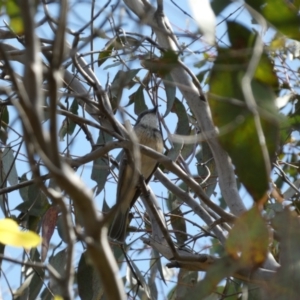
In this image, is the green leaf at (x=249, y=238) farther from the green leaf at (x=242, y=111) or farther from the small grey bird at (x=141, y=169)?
the small grey bird at (x=141, y=169)

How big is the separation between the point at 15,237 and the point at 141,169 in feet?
8.85

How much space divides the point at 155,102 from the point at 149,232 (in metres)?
0.64

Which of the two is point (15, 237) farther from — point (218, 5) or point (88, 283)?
point (88, 283)

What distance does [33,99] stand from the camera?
1.05m

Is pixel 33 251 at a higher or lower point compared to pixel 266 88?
higher

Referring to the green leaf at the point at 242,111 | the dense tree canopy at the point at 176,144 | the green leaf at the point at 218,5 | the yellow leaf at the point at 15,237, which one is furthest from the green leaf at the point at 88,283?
the yellow leaf at the point at 15,237

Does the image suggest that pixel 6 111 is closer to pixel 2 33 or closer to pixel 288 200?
pixel 2 33

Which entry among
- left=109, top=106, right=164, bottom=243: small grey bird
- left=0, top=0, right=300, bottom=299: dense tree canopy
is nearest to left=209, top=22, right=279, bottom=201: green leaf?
left=0, top=0, right=300, bottom=299: dense tree canopy

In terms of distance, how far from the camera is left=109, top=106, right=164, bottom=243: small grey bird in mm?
3698

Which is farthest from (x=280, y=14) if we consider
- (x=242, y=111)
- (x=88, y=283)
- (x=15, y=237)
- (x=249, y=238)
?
(x=88, y=283)

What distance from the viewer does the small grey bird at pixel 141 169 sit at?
370 centimetres

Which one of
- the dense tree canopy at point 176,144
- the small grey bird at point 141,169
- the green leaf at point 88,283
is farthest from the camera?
the small grey bird at point 141,169

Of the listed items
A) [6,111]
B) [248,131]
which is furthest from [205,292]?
[6,111]

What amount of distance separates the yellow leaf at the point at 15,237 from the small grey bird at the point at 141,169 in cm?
190
